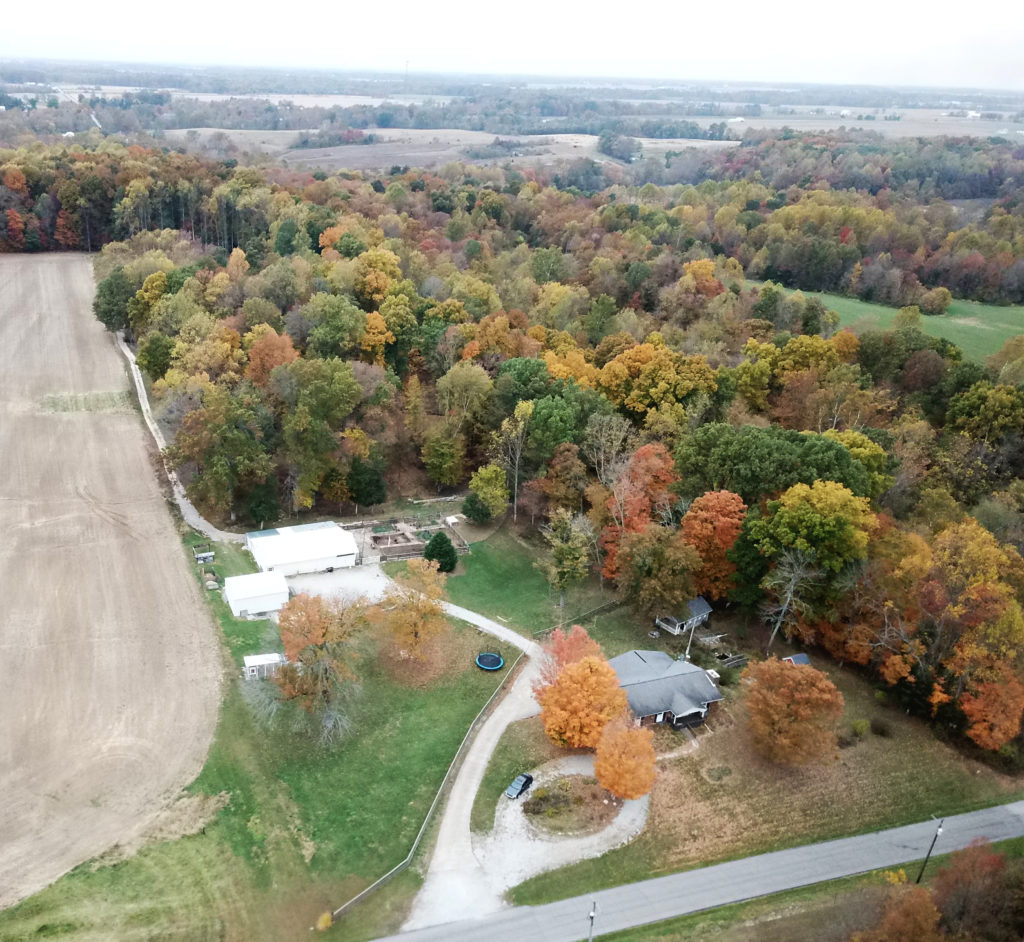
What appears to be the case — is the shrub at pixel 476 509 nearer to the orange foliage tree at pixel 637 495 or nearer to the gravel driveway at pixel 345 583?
the gravel driveway at pixel 345 583

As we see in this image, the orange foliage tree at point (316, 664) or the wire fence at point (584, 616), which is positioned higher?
the orange foliage tree at point (316, 664)

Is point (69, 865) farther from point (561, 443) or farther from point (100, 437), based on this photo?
point (100, 437)

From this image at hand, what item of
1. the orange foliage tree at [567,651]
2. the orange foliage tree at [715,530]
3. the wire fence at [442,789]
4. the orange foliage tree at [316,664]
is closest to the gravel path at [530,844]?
the wire fence at [442,789]

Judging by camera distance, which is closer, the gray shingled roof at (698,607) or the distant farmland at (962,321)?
the gray shingled roof at (698,607)

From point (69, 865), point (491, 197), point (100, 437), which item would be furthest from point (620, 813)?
point (491, 197)

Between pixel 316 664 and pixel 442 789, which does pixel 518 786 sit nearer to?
pixel 442 789

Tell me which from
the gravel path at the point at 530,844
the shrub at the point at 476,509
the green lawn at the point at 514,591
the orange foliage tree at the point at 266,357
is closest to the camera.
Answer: the gravel path at the point at 530,844
